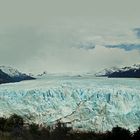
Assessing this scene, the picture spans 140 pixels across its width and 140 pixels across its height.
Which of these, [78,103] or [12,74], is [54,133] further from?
[12,74]

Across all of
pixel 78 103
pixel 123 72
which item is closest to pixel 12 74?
pixel 123 72

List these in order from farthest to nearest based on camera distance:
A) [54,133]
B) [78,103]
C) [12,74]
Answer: [12,74]
[78,103]
[54,133]

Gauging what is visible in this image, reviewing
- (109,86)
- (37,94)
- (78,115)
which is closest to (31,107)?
(37,94)

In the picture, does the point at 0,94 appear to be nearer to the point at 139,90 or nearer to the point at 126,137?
the point at 139,90

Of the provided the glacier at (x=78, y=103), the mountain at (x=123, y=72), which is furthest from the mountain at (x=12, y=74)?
the glacier at (x=78, y=103)

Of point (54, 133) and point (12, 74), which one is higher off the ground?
point (12, 74)
